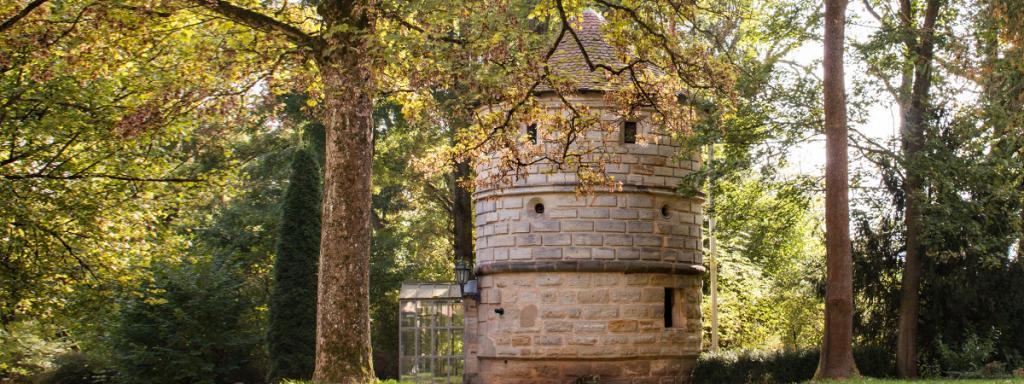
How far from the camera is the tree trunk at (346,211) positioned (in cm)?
1216

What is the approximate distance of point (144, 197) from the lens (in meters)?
17.3

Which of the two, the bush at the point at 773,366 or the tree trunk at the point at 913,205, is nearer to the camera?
the tree trunk at the point at 913,205

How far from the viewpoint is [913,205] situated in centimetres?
1683

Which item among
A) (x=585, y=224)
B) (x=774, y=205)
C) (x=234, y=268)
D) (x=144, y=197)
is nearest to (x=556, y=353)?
(x=585, y=224)

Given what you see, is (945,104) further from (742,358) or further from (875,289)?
(742,358)

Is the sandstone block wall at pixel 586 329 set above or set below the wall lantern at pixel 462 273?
below

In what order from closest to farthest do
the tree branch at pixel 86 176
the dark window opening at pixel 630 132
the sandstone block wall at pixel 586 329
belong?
the tree branch at pixel 86 176 → the sandstone block wall at pixel 586 329 → the dark window opening at pixel 630 132

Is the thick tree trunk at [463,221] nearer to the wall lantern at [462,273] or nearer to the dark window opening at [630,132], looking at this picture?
the wall lantern at [462,273]

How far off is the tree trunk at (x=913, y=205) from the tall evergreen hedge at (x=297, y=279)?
11.1 m

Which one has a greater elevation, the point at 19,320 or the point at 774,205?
the point at 774,205

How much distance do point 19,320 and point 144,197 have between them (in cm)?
508

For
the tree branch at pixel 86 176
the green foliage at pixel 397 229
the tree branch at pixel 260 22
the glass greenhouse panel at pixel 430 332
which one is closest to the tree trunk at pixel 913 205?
the glass greenhouse panel at pixel 430 332

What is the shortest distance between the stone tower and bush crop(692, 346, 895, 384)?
0.58m

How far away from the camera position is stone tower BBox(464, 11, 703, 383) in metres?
19.0
